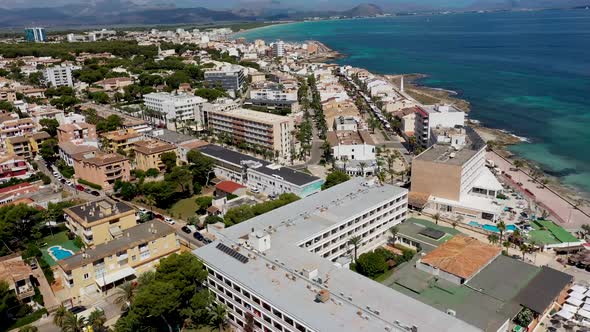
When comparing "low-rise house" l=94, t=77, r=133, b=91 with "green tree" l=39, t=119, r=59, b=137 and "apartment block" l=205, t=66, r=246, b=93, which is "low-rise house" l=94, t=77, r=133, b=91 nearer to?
"apartment block" l=205, t=66, r=246, b=93

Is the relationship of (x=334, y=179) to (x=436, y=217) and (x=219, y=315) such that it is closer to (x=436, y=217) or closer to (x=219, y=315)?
(x=436, y=217)

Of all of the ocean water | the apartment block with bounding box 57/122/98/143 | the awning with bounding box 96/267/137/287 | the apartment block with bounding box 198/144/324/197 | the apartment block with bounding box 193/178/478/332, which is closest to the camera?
the apartment block with bounding box 193/178/478/332

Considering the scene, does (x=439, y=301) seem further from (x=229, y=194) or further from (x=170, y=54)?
(x=170, y=54)

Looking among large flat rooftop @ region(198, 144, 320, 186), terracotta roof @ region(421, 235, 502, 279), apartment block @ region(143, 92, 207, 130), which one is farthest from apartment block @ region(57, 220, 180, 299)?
apartment block @ region(143, 92, 207, 130)

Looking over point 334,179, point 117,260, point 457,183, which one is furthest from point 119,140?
point 457,183

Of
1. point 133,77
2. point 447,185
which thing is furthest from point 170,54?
point 447,185

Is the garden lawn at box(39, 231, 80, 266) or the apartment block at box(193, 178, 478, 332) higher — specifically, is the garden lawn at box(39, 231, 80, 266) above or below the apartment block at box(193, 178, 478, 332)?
below
